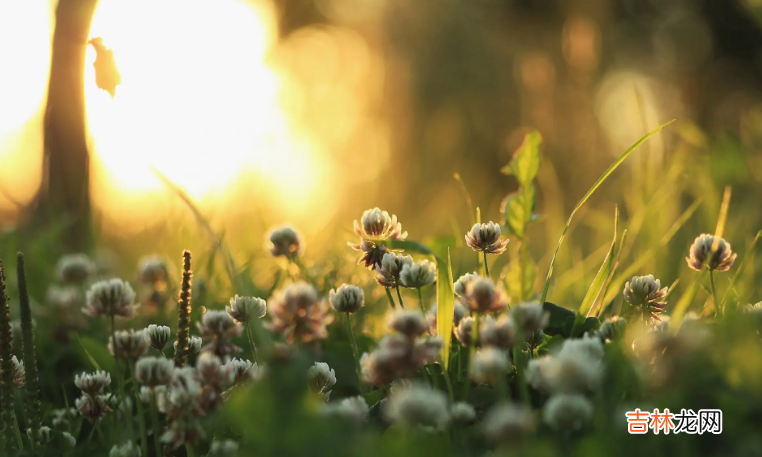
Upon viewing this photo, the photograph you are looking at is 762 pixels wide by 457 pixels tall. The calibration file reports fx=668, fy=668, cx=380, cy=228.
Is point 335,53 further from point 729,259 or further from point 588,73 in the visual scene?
point 729,259

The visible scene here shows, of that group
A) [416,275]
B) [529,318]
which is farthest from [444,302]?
[529,318]

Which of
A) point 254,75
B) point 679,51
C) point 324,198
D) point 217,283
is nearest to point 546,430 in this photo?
point 217,283

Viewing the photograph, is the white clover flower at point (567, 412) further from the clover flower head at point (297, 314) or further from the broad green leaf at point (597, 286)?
the broad green leaf at point (597, 286)

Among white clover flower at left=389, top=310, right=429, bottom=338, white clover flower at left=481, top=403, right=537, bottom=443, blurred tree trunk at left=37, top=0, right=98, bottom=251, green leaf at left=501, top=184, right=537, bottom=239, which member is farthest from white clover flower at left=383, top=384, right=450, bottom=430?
blurred tree trunk at left=37, top=0, right=98, bottom=251

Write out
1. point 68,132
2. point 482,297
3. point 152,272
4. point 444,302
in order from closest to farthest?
point 482,297 → point 444,302 → point 152,272 → point 68,132

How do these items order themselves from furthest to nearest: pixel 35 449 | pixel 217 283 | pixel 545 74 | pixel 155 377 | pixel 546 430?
pixel 545 74
pixel 217 283
pixel 35 449
pixel 155 377
pixel 546 430

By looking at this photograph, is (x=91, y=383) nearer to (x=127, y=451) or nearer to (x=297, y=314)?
(x=127, y=451)

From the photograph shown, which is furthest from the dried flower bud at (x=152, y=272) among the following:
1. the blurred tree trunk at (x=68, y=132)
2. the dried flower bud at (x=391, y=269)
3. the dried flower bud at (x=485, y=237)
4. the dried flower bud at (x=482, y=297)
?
the dried flower bud at (x=482, y=297)

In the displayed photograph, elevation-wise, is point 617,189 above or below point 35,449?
above
